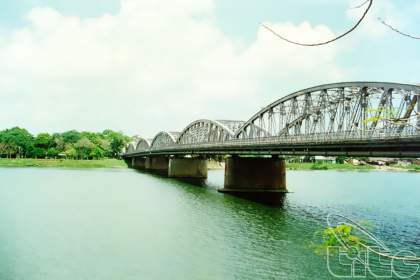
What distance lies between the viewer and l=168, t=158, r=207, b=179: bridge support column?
291 feet

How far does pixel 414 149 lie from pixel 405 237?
6066 mm

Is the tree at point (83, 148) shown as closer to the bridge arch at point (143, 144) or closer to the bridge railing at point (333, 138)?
the bridge arch at point (143, 144)

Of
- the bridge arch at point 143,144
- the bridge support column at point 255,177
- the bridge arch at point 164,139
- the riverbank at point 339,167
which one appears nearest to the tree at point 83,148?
the bridge arch at point 143,144

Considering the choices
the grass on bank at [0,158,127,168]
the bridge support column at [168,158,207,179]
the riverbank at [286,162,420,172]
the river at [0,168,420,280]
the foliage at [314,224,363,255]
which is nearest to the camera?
the foliage at [314,224,363,255]

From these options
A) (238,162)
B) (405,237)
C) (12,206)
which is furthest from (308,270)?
(238,162)

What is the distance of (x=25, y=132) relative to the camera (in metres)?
180

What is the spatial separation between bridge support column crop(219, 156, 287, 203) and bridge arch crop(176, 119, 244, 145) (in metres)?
10.5

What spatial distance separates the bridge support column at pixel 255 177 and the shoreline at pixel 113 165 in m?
91.8

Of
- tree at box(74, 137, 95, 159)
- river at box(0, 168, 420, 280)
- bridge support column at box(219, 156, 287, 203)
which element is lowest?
river at box(0, 168, 420, 280)

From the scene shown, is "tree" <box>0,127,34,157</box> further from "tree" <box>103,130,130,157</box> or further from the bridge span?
the bridge span

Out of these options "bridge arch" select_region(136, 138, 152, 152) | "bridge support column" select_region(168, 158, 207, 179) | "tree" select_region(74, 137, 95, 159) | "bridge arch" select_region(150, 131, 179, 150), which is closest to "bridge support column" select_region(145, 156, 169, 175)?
"bridge arch" select_region(150, 131, 179, 150)

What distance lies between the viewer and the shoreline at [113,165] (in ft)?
443

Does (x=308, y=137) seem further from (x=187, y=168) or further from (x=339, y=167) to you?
(x=339, y=167)

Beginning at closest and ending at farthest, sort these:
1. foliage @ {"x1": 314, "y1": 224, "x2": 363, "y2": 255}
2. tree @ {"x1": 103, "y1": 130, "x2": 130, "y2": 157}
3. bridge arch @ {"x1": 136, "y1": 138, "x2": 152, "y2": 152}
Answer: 1. foliage @ {"x1": 314, "y1": 224, "x2": 363, "y2": 255}
2. bridge arch @ {"x1": 136, "y1": 138, "x2": 152, "y2": 152}
3. tree @ {"x1": 103, "y1": 130, "x2": 130, "y2": 157}
